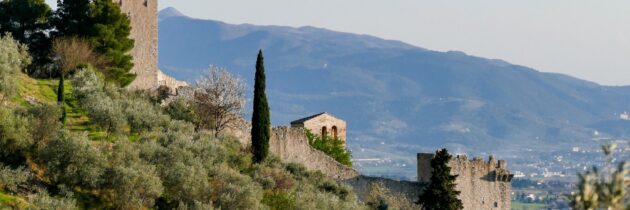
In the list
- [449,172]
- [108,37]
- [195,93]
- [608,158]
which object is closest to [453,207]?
[449,172]

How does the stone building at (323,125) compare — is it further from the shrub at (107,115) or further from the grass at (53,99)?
the shrub at (107,115)

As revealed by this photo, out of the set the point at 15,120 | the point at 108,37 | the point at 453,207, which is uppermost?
the point at 108,37

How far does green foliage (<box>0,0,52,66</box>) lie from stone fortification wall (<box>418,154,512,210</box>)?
18.5 metres

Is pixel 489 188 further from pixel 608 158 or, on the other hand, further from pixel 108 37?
pixel 608 158

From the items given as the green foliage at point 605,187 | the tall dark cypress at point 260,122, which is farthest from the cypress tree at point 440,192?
the green foliage at point 605,187

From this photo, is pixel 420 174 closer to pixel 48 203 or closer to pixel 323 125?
pixel 323 125

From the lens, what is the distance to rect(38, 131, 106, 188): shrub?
38844mm

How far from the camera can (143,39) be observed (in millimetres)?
57281

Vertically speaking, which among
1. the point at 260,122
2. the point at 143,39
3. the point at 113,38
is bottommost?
the point at 260,122

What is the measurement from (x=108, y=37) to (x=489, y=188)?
1949cm

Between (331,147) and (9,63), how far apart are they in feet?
63.1

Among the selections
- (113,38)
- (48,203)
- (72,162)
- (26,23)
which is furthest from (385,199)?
(48,203)

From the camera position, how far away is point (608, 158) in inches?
590

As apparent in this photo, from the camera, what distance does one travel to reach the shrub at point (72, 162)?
3884 centimetres
